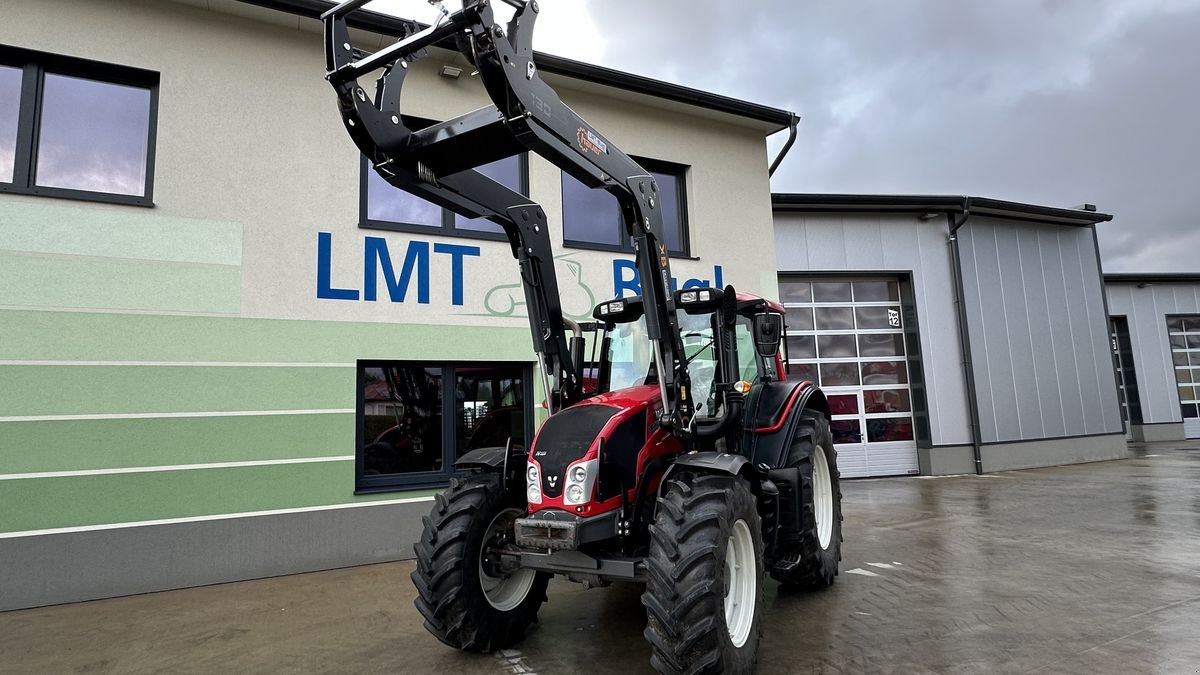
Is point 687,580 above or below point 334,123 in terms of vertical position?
below

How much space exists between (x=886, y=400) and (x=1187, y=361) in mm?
13302

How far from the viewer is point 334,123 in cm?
688

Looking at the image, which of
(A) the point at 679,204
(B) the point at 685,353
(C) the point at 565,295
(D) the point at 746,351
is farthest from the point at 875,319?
(B) the point at 685,353

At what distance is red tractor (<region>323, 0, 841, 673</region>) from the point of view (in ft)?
9.78

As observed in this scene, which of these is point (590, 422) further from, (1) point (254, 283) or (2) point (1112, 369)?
(2) point (1112, 369)

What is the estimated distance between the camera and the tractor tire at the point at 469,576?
144 inches

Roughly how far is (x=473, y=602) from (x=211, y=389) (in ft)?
12.5

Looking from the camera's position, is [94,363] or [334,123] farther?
[334,123]

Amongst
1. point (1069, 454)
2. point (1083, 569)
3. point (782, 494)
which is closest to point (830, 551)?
point (782, 494)

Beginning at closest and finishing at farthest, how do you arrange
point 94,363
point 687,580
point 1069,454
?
point 687,580, point 94,363, point 1069,454

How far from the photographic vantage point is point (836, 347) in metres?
13.1

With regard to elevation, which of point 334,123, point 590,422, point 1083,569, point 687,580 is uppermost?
point 334,123

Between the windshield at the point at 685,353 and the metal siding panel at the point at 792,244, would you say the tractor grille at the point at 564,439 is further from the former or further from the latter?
the metal siding panel at the point at 792,244

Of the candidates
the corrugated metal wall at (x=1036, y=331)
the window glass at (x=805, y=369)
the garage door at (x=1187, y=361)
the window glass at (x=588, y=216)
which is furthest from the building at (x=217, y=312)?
the garage door at (x=1187, y=361)
